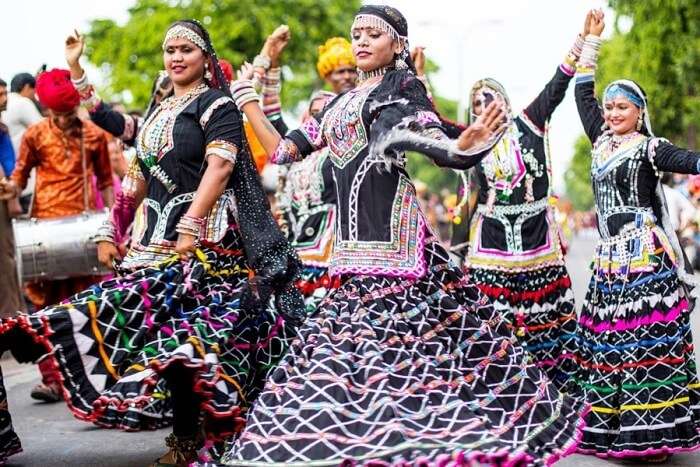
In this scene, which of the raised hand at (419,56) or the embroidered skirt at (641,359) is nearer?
A: the embroidered skirt at (641,359)

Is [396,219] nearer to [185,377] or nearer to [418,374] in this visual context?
[418,374]

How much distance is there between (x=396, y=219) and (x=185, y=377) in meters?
1.20

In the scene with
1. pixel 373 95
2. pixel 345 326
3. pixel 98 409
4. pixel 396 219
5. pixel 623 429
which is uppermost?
pixel 373 95

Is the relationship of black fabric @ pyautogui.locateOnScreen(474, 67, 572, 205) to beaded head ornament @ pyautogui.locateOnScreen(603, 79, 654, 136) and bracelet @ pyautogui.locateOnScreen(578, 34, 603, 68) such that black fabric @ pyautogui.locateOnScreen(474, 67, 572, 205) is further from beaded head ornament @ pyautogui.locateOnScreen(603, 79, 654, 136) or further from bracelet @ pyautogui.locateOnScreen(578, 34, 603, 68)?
beaded head ornament @ pyautogui.locateOnScreen(603, 79, 654, 136)

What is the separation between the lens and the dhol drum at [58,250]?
7.78 metres

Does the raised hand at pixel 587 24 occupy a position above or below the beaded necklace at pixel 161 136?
above

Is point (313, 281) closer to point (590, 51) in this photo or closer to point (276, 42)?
point (276, 42)

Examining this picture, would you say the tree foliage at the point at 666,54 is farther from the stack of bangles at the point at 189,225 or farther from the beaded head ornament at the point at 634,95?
the stack of bangles at the point at 189,225

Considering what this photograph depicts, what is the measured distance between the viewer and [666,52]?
22375 mm

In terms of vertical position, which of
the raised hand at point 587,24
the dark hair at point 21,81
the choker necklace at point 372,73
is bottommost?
the choker necklace at point 372,73

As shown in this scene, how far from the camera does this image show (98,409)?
4824 mm

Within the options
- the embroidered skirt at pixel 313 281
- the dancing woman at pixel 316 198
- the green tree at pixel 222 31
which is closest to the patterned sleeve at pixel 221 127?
the dancing woman at pixel 316 198

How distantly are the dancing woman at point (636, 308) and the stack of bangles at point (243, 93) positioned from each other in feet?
7.19

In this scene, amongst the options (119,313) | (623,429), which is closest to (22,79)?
(119,313)
